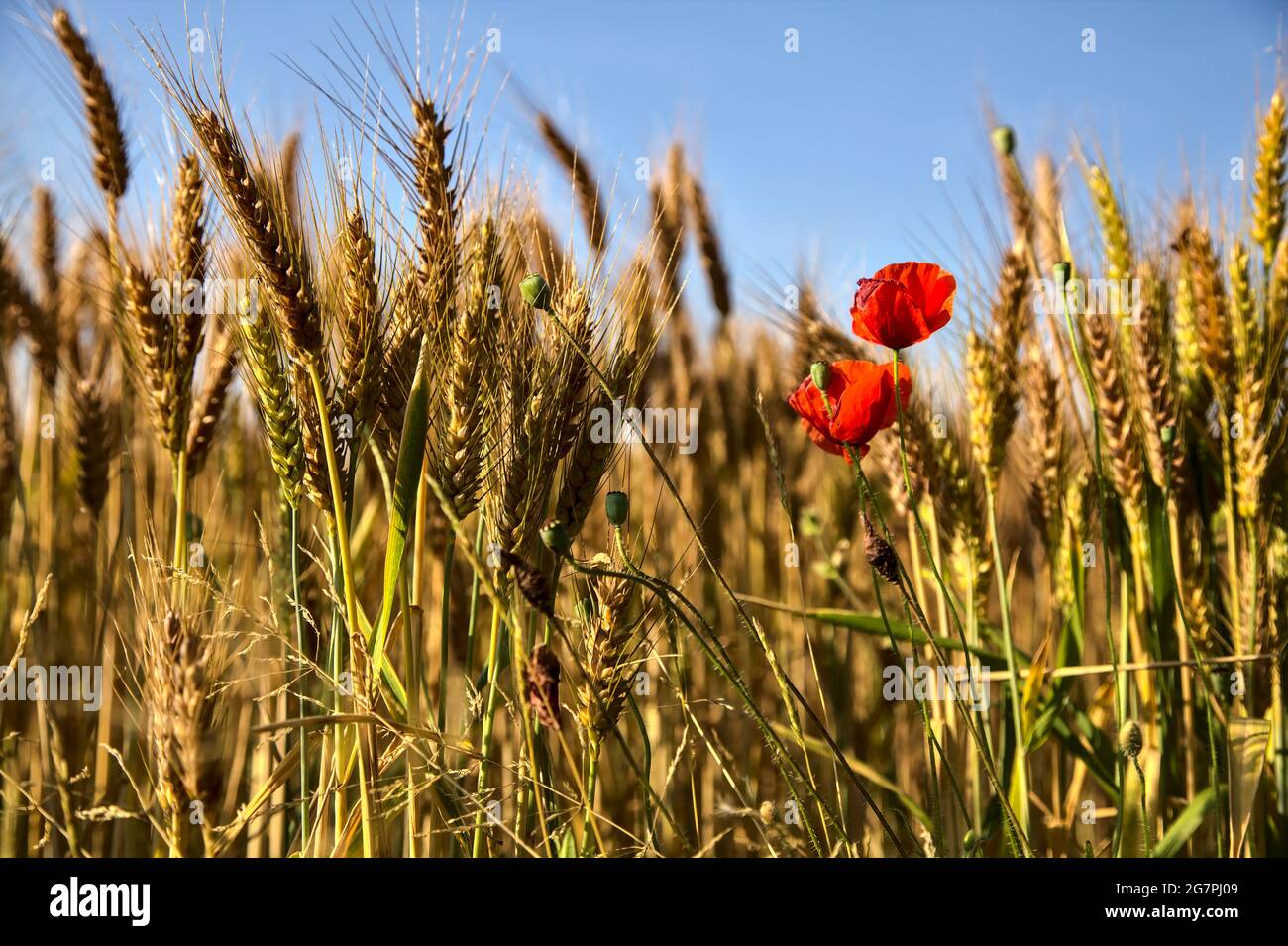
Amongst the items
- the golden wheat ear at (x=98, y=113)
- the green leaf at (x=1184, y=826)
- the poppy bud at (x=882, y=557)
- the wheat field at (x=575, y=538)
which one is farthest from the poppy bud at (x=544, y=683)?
the golden wheat ear at (x=98, y=113)

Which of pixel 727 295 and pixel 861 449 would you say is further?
pixel 727 295

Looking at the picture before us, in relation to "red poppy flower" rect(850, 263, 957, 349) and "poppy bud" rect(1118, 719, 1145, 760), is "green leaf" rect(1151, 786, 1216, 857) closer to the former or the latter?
"poppy bud" rect(1118, 719, 1145, 760)

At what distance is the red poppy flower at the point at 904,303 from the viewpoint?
88 centimetres

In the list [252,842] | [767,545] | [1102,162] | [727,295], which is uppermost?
[727,295]

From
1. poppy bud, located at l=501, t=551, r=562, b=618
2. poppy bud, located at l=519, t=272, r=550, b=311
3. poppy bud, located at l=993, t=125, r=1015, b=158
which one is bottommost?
poppy bud, located at l=501, t=551, r=562, b=618

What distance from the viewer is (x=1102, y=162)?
56.4 inches

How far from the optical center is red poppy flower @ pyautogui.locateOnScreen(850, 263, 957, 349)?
0.88 meters

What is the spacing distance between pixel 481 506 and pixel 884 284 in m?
0.48

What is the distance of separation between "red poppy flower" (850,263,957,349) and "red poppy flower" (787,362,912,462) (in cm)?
4

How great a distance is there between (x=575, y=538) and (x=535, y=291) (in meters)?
0.29

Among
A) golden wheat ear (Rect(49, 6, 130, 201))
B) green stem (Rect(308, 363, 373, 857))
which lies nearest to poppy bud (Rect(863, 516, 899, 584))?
green stem (Rect(308, 363, 373, 857))

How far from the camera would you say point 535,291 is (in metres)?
0.76
